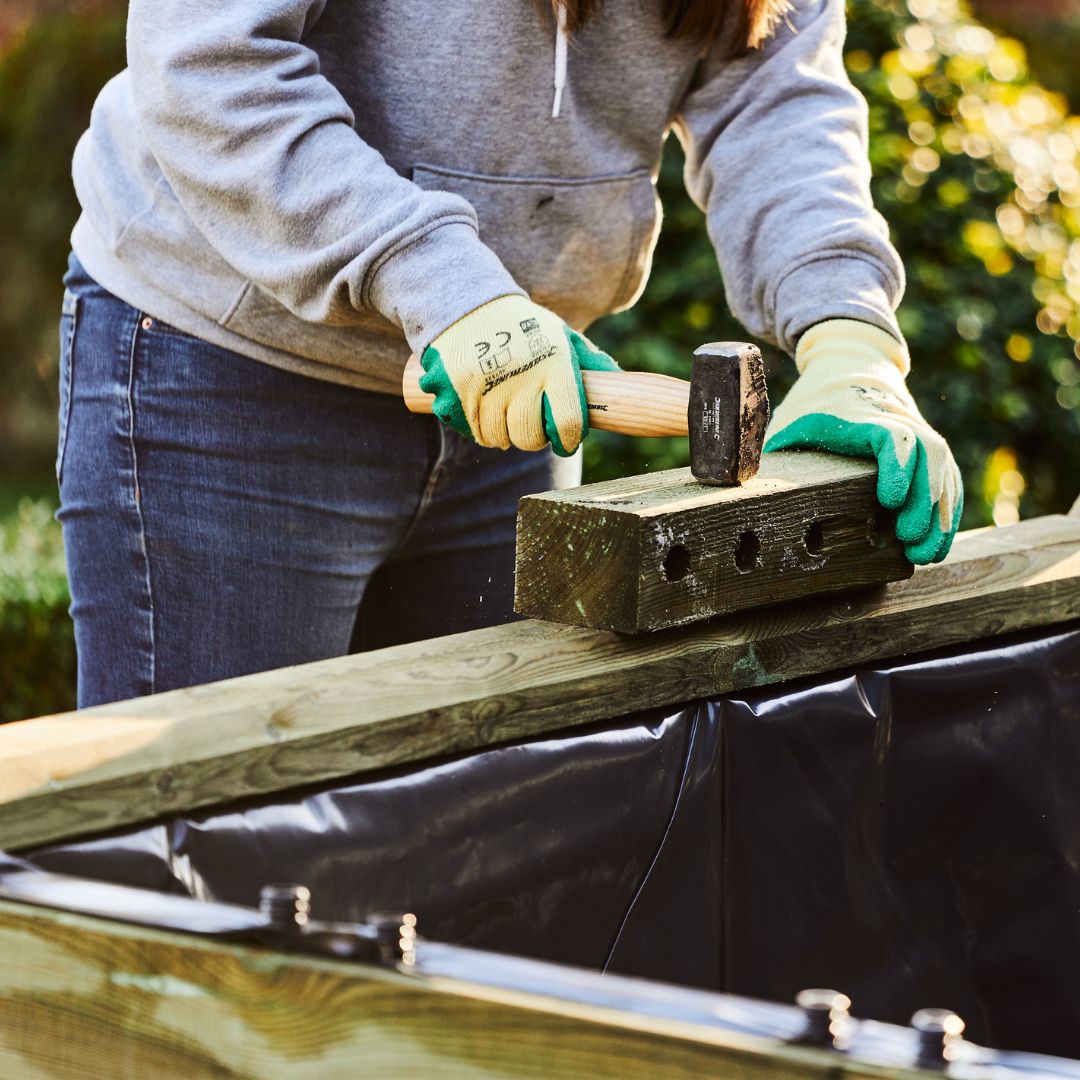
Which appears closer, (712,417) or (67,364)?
(712,417)

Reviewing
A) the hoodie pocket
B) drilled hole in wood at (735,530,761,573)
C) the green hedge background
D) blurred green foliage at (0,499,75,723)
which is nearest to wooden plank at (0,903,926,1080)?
drilled hole in wood at (735,530,761,573)

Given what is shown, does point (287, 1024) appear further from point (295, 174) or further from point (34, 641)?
point (34, 641)

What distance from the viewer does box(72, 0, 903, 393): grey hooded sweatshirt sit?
1416 mm

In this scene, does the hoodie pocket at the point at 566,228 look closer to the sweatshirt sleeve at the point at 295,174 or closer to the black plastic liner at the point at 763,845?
the sweatshirt sleeve at the point at 295,174

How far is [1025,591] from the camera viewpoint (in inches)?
64.8

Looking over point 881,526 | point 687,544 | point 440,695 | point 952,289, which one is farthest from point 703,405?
point 952,289

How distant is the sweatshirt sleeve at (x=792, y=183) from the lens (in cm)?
170

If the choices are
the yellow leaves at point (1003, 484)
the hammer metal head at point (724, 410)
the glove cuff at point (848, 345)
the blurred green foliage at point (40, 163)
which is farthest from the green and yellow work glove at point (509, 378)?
the blurred green foliage at point (40, 163)

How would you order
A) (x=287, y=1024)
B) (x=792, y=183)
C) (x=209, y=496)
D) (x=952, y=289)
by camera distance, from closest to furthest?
(x=287, y=1024)
(x=209, y=496)
(x=792, y=183)
(x=952, y=289)

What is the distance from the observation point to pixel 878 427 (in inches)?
59.6

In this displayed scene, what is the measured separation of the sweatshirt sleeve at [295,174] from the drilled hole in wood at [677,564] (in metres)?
0.29

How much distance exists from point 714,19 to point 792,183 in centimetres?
21

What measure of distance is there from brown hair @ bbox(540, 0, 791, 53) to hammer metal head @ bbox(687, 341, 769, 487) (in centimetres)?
42

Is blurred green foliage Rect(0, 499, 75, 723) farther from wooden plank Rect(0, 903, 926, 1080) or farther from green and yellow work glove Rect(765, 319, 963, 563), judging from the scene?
wooden plank Rect(0, 903, 926, 1080)
